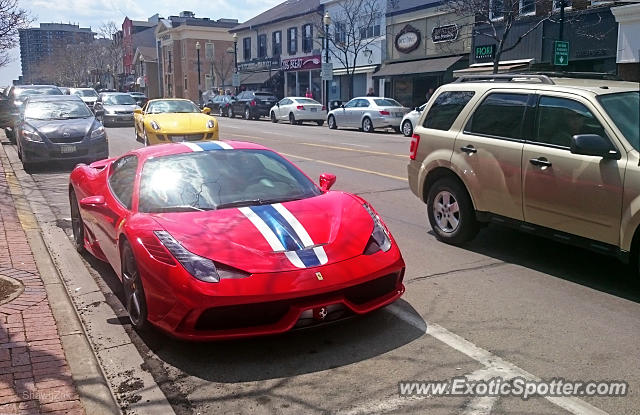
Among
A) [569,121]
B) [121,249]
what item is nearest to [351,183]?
[569,121]

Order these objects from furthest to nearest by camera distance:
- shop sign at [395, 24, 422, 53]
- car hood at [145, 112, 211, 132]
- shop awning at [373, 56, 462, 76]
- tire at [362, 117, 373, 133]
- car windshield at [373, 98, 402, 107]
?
shop sign at [395, 24, 422, 53], shop awning at [373, 56, 462, 76], tire at [362, 117, 373, 133], car windshield at [373, 98, 402, 107], car hood at [145, 112, 211, 132]

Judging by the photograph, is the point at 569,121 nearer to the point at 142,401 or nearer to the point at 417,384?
the point at 417,384

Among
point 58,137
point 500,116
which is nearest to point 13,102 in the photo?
A: point 58,137

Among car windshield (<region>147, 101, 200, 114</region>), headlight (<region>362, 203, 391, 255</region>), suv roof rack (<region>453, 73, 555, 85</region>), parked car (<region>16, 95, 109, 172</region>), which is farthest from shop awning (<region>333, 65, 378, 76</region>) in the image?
headlight (<region>362, 203, 391, 255</region>)

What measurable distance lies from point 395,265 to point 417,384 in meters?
1.00

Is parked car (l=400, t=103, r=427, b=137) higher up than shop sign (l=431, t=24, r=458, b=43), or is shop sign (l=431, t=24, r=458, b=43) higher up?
shop sign (l=431, t=24, r=458, b=43)

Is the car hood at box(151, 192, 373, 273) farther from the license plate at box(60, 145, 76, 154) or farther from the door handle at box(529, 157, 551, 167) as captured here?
the license plate at box(60, 145, 76, 154)

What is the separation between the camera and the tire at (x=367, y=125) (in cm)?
2591

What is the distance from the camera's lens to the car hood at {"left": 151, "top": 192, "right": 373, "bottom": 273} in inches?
163

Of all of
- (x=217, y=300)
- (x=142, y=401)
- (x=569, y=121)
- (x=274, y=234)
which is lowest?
(x=142, y=401)

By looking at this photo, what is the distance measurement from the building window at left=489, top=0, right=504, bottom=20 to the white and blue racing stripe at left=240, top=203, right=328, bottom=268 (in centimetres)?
2212

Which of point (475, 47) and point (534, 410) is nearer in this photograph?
point (534, 410)

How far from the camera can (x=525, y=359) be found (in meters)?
4.09

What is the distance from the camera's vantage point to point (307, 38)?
4544 centimetres
